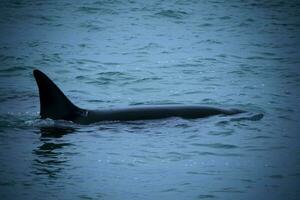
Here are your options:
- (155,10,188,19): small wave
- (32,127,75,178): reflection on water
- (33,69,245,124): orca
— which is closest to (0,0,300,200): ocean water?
(32,127,75,178): reflection on water

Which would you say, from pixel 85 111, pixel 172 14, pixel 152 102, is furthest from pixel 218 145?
pixel 172 14

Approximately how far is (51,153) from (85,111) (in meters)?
1.98

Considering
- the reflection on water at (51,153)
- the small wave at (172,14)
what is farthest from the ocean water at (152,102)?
the small wave at (172,14)

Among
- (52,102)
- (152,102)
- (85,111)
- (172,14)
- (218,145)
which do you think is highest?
(172,14)

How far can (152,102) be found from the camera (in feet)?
46.3

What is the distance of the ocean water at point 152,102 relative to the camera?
805 centimetres

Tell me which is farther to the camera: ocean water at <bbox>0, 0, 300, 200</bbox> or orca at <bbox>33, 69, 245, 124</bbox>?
orca at <bbox>33, 69, 245, 124</bbox>

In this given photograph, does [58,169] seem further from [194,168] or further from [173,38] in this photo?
[173,38]

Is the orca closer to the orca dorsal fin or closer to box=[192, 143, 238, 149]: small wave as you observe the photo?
the orca dorsal fin

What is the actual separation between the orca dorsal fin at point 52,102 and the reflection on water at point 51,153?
328 mm

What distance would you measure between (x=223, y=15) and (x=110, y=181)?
29.2m

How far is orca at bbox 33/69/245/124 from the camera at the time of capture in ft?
34.8

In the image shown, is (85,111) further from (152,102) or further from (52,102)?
(152,102)

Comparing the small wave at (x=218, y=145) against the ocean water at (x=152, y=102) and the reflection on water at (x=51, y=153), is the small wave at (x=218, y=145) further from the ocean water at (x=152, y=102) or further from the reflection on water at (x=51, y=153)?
the reflection on water at (x=51, y=153)
